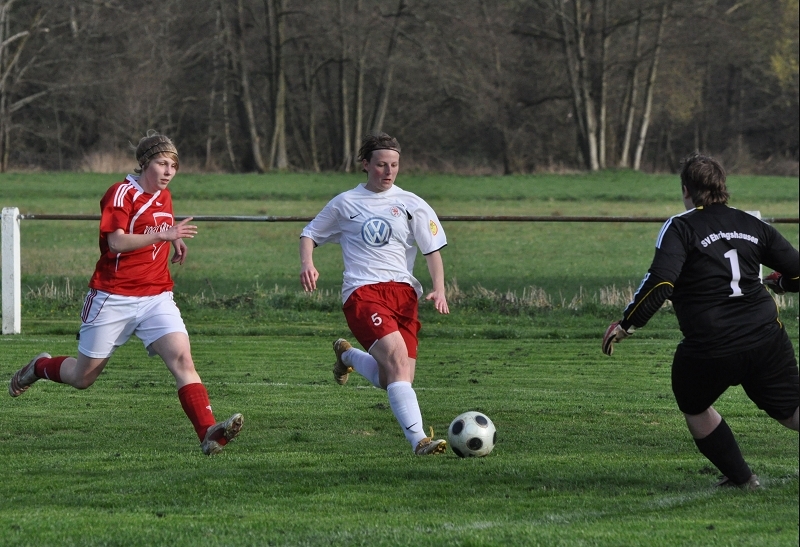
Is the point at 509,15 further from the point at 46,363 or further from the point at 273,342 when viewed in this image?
the point at 46,363

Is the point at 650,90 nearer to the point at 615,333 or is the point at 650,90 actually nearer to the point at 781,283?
the point at 781,283

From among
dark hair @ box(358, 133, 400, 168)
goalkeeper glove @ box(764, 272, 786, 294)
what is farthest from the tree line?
goalkeeper glove @ box(764, 272, 786, 294)

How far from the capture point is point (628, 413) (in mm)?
8312

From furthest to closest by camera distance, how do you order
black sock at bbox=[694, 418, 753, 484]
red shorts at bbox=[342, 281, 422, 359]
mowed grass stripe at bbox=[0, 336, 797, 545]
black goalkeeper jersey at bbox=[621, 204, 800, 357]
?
red shorts at bbox=[342, 281, 422, 359] → black sock at bbox=[694, 418, 753, 484] → black goalkeeper jersey at bbox=[621, 204, 800, 357] → mowed grass stripe at bbox=[0, 336, 797, 545]

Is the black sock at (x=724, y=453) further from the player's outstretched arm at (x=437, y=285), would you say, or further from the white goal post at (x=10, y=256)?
the white goal post at (x=10, y=256)

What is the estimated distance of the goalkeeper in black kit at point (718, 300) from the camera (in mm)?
5379

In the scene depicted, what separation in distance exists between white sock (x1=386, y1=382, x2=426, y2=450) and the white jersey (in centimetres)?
71

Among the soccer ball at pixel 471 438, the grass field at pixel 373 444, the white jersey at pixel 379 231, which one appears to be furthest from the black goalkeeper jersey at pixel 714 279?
the white jersey at pixel 379 231

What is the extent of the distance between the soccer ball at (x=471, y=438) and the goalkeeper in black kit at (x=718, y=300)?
4.21 ft

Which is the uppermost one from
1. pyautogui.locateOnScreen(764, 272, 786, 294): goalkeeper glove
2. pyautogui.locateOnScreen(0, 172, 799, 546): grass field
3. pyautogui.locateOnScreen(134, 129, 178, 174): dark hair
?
pyautogui.locateOnScreen(134, 129, 178, 174): dark hair

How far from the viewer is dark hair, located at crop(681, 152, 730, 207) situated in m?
5.49

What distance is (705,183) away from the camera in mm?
5492

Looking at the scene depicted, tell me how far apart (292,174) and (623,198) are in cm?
1486

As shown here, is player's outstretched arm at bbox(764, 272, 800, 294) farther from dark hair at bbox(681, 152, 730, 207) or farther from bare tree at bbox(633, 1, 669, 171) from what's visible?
bare tree at bbox(633, 1, 669, 171)
